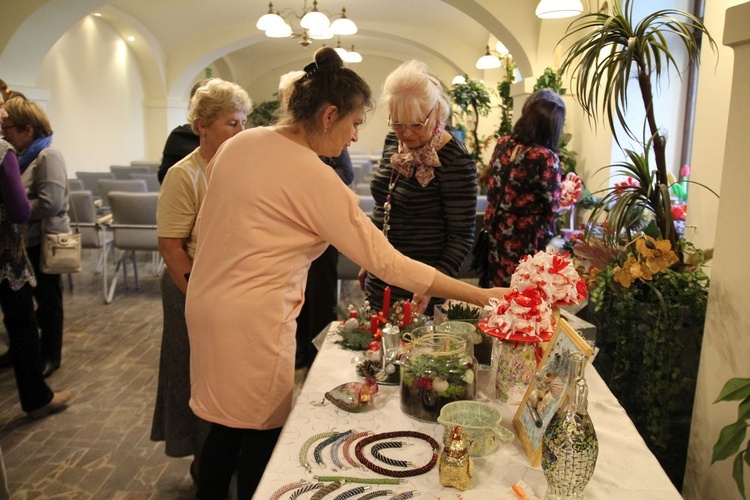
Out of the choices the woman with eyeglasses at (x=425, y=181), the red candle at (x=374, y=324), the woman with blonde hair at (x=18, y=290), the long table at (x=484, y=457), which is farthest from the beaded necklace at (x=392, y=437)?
the woman with blonde hair at (x=18, y=290)

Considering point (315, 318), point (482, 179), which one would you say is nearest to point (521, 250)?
point (315, 318)

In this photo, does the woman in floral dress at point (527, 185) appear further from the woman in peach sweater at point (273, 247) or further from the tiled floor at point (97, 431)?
the tiled floor at point (97, 431)

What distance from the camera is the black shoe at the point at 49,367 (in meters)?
3.37

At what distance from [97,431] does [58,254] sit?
92 cm

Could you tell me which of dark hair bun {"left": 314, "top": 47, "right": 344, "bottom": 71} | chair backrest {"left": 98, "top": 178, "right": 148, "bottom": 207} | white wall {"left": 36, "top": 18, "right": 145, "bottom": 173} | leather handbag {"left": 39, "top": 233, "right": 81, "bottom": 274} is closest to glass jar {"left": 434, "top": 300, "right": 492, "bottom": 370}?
dark hair bun {"left": 314, "top": 47, "right": 344, "bottom": 71}

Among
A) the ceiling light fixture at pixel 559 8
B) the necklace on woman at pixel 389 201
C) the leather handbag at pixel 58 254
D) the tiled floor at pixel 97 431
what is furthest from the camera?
the ceiling light fixture at pixel 559 8

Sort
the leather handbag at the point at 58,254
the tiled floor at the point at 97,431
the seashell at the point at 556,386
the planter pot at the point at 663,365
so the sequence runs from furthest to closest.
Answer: the leather handbag at the point at 58,254 → the tiled floor at the point at 97,431 → the planter pot at the point at 663,365 → the seashell at the point at 556,386

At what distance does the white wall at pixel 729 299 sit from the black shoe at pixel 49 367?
126 inches

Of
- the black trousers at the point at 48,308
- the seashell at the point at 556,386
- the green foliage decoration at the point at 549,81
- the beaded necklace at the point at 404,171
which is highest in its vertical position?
the green foliage decoration at the point at 549,81

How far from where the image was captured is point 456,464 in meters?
1.06

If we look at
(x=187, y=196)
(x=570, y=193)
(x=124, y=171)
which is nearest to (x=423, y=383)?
(x=187, y=196)

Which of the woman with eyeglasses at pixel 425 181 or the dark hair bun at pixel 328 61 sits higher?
the dark hair bun at pixel 328 61

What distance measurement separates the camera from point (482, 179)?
505 cm

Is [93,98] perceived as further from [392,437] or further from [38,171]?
[392,437]
